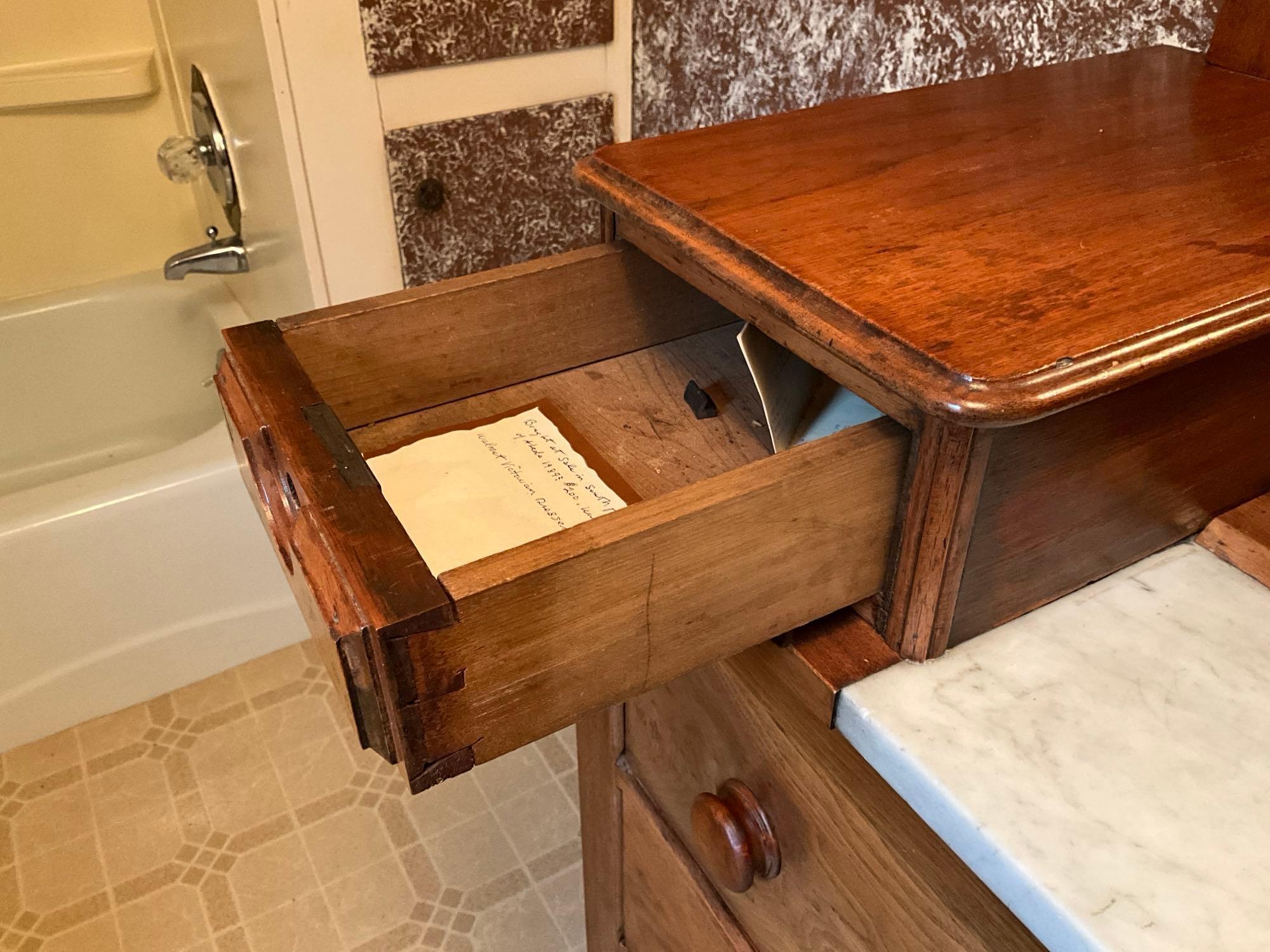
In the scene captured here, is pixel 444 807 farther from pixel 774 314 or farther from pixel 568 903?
pixel 774 314

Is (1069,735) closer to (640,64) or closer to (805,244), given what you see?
(805,244)

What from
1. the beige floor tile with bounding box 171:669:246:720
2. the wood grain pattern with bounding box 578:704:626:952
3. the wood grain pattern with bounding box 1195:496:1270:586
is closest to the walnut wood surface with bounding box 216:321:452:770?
the wood grain pattern with bounding box 578:704:626:952

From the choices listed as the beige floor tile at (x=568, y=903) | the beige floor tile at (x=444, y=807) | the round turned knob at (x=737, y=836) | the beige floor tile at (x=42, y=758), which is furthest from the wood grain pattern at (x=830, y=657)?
the beige floor tile at (x=42, y=758)

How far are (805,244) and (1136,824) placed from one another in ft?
0.94

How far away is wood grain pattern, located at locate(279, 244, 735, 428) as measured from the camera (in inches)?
21.9

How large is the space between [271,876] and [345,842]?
9 centimetres

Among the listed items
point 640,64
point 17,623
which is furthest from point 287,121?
point 17,623

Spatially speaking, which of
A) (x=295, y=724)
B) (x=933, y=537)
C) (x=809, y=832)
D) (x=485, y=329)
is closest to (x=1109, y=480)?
(x=933, y=537)

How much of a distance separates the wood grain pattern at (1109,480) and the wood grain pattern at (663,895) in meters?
0.28

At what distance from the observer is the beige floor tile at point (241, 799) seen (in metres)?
1.23

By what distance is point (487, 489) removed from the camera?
541 millimetres

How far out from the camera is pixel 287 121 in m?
1.05

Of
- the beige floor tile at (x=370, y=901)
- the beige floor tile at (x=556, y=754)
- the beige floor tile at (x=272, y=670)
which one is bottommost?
the beige floor tile at (x=556, y=754)

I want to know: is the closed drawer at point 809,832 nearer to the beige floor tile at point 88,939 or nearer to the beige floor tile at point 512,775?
the beige floor tile at point 512,775
